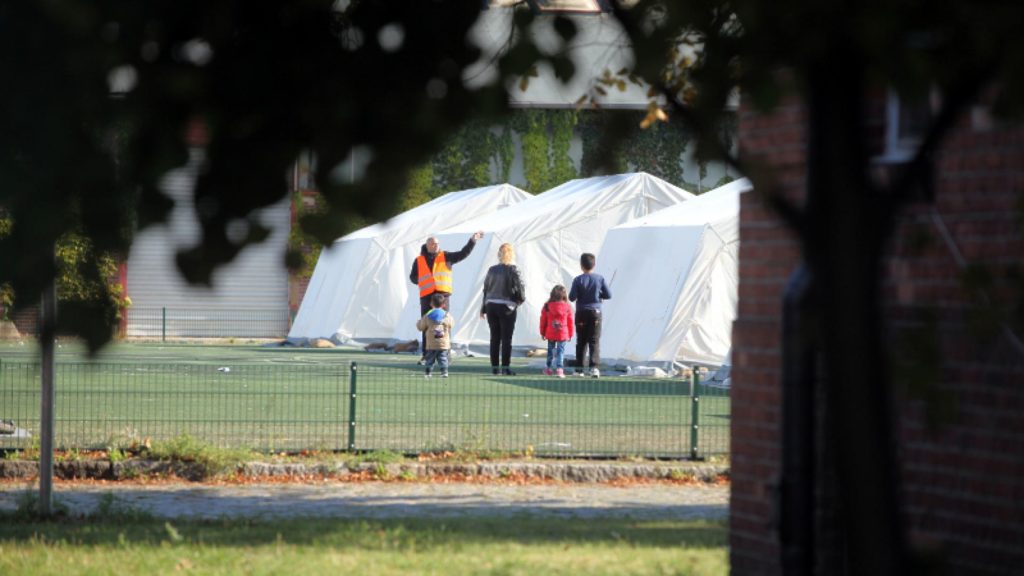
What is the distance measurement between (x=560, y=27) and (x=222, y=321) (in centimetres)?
3948

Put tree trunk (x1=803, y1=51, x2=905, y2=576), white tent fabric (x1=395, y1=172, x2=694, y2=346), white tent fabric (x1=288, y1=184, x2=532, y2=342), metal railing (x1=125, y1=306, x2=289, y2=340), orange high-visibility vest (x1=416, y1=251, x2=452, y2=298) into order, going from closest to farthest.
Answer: tree trunk (x1=803, y1=51, x2=905, y2=576) → orange high-visibility vest (x1=416, y1=251, x2=452, y2=298) → white tent fabric (x1=395, y1=172, x2=694, y2=346) → white tent fabric (x1=288, y1=184, x2=532, y2=342) → metal railing (x1=125, y1=306, x2=289, y2=340)

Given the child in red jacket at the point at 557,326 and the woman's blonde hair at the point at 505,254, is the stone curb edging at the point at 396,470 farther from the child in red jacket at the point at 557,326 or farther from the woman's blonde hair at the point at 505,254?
the woman's blonde hair at the point at 505,254

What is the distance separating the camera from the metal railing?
41.0 metres

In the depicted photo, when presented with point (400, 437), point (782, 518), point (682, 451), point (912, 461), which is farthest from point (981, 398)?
point (400, 437)

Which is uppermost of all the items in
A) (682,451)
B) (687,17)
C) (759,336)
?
(687,17)

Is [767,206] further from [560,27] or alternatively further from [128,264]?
[128,264]

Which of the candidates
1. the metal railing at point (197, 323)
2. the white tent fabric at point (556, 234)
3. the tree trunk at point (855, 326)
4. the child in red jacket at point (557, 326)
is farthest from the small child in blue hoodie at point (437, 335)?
the metal railing at point (197, 323)

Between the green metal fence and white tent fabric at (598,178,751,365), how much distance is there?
23.5 feet

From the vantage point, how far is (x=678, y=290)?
2356cm

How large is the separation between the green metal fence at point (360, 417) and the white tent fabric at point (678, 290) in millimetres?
7148

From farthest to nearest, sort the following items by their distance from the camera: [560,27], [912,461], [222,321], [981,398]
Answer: [222,321], [912,461], [981,398], [560,27]

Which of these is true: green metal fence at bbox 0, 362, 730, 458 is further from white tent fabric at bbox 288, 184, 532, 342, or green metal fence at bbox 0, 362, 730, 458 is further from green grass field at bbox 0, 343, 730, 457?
white tent fabric at bbox 288, 184, 532, 342

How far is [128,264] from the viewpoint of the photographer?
3.22 meters

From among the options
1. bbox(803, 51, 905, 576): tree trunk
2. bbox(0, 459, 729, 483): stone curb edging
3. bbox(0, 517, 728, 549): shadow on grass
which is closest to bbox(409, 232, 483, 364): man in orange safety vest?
bbox(0, 459, 729, 483): stone curb edging
